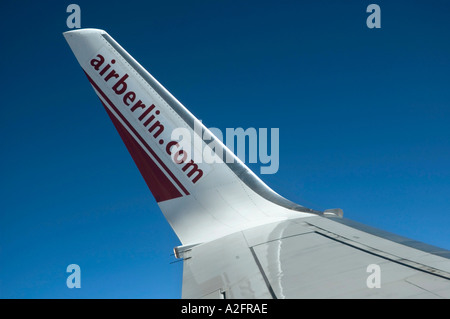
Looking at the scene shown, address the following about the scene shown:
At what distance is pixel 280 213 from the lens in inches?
177

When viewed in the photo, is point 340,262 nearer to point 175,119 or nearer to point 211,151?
point 211,151

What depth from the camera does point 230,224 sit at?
4453 mm

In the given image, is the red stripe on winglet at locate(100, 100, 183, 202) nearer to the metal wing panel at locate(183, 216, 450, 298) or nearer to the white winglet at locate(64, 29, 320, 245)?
the white winglet at locate(64, 29, 320, 245)

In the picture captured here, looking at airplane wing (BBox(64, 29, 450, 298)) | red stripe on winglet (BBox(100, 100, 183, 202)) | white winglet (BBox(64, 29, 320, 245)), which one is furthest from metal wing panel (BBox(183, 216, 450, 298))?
red stripe on winglet (BBox(100, 100, 183, 202))

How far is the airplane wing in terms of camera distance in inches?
102

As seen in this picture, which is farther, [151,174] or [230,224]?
[151,174]

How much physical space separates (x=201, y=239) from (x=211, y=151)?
1.05m

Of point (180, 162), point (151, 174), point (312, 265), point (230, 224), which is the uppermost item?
point (180, 162)

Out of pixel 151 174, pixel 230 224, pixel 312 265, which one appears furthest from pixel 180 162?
pixel 312 265

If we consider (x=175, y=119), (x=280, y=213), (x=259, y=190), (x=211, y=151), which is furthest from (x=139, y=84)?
(x=280, y=213)

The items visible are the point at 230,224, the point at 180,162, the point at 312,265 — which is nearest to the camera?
the point at 312,265

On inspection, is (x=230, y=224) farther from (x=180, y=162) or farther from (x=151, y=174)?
(x=151, y=174)

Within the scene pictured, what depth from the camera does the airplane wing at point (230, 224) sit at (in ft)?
8.53

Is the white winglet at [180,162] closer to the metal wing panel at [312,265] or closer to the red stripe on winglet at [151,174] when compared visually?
the red stripe on winglet at [151,174]
